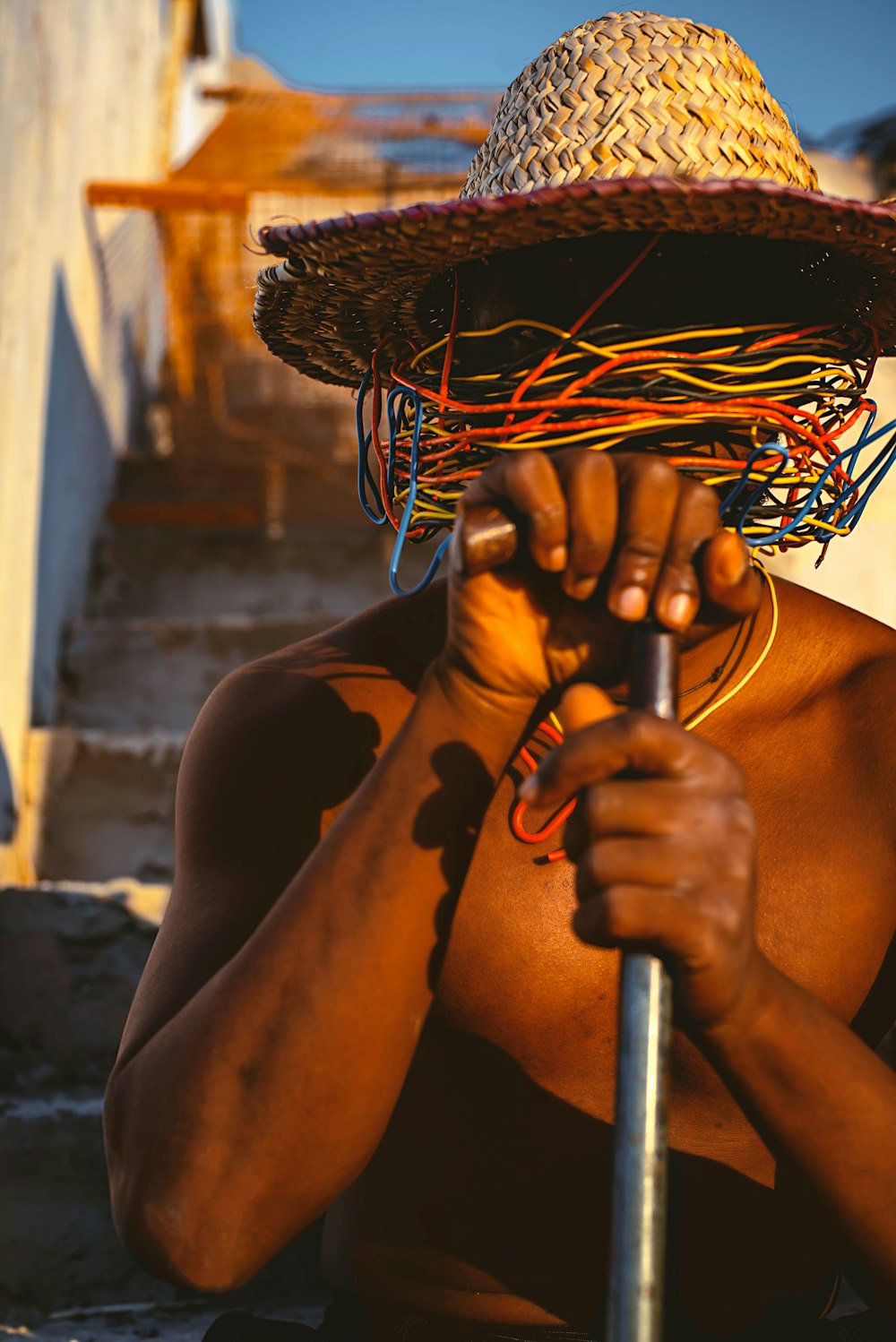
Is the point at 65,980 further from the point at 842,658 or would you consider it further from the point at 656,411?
the point at 656,411

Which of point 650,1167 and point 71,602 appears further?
point 71,602

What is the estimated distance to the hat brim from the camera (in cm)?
117

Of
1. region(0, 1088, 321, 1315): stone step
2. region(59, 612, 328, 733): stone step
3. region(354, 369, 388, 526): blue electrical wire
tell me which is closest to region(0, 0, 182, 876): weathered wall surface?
region(59, 612, 328, 733): stone step

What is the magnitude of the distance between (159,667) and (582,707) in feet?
10.1

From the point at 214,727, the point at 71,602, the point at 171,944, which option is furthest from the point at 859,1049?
the point at 71,602

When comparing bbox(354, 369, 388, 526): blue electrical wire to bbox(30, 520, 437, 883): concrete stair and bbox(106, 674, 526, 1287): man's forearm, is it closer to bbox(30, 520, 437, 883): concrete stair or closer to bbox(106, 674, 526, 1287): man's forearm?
bbox(106, 674, 526, 1287): man's forearm

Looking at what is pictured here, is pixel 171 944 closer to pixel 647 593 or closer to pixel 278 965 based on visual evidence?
pixel 278 965

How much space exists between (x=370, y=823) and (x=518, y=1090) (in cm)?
51

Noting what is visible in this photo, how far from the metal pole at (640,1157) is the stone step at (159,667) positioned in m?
2.98

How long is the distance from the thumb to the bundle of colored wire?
0.86ft

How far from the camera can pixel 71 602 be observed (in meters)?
4.17

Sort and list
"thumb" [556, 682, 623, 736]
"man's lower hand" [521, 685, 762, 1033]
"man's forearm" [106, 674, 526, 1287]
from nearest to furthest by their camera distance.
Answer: "man's lower hand" [521, 685, 762, 1033] → "thumb" [556, 682, 623, 736] → "man's forearm" [106, 674, 526, 1287]

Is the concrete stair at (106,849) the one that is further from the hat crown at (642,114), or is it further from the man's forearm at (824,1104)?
the hat crown at (642,114)

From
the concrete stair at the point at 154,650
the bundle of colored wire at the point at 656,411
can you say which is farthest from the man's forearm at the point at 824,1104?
the concrete stair at the point at 154,650
